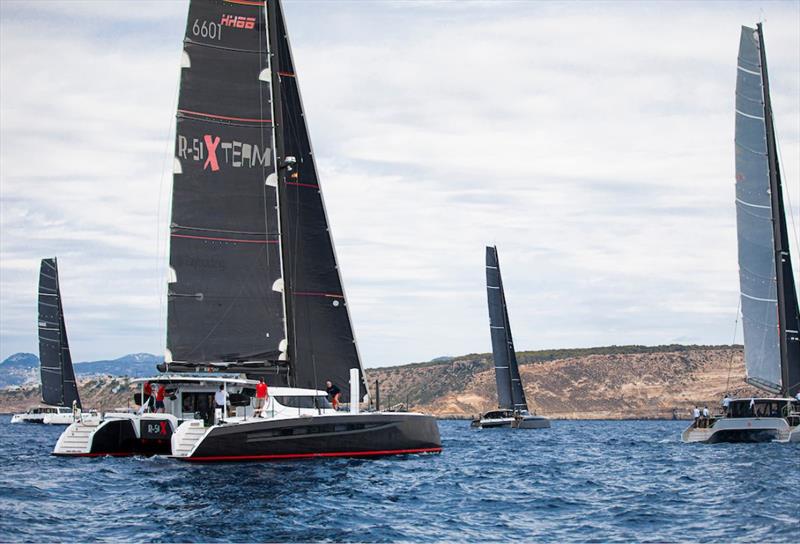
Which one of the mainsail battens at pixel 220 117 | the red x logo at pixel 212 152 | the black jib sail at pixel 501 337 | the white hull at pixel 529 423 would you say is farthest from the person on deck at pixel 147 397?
the white hull at pixel 529 423

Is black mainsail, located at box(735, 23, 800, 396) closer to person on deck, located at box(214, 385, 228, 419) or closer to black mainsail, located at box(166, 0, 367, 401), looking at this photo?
black mainsail, located at box(166, 0, 367, 401)

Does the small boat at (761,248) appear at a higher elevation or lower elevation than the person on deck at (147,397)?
higher

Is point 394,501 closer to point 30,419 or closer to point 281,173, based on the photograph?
point 281,173

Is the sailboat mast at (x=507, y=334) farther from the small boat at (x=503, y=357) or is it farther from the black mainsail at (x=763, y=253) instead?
the black mainsail at (x=763, y=253)

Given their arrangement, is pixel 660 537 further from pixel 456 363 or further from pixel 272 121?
pixel 456 363

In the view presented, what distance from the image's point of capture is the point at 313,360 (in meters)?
34.7

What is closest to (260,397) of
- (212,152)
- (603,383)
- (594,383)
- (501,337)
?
(212,152)

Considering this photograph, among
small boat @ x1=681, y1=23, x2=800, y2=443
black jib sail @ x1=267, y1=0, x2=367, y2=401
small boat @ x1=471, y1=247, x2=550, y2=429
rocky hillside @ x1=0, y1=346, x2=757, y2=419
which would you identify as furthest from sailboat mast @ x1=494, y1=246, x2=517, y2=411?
rocky hillside @ x1=0, y1=346, x2=757, y2=419

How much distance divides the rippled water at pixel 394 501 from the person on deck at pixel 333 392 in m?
2.51

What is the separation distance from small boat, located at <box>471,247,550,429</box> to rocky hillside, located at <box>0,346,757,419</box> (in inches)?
2349

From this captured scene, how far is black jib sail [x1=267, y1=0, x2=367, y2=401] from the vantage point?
3447cm

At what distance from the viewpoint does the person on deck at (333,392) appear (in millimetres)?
33156

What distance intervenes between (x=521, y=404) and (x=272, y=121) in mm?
52680

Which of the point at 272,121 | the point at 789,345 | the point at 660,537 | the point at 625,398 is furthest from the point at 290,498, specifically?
the point at 625,398
